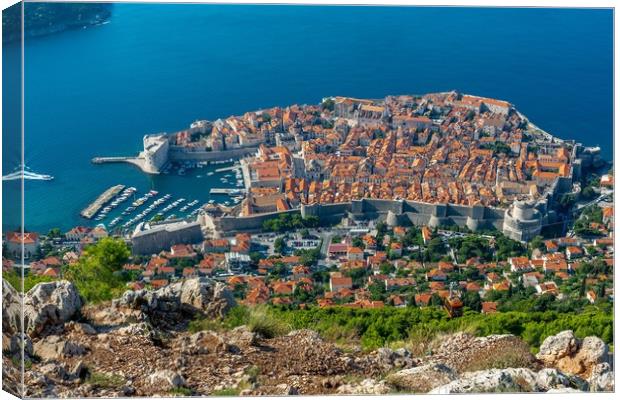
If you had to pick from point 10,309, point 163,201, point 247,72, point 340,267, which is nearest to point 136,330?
point 10,309

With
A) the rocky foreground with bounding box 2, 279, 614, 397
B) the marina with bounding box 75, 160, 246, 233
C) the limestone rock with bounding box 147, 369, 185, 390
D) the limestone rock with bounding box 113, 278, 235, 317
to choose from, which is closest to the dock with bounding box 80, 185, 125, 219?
the marina with bounding box 75, 160, 246, 233

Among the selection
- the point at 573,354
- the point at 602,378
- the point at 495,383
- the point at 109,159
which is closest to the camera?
the point at 495,383

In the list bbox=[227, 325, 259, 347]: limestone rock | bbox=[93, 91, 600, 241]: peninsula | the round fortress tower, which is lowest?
the round fortress tower

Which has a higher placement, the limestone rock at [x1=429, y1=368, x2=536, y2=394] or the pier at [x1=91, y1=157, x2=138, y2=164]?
the limestone rock at [x1=429, y1=368, x2=536, y2=394]

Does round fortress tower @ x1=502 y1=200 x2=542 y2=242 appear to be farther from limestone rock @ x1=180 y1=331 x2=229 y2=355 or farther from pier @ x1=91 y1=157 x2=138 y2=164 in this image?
limestone rock @ x1=180 y1=331 x2=229 y2=355

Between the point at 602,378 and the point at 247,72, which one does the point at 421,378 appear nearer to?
the point at 602,378

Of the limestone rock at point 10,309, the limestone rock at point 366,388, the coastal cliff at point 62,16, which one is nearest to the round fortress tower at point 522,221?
the coastal cliff at point 62,16

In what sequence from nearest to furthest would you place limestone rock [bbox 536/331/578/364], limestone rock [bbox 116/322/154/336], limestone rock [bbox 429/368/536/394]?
limestone rock [bbox 429/368/536/394], limestone rock [bbox 116/322/154/336], limestone rock [bbox 536/331/578/364]
